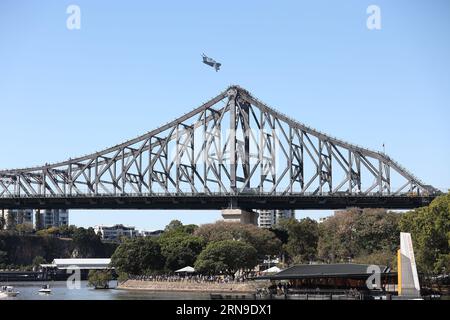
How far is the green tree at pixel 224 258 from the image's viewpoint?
111250mm

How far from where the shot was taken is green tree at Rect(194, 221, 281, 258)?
125250mm

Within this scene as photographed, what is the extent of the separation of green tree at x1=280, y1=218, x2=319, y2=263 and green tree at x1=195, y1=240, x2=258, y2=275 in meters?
12.4

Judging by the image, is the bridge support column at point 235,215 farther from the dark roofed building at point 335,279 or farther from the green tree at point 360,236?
the dark roofed building at point 335,279

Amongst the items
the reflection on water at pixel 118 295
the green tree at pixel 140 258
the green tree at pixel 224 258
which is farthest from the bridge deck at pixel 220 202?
the green tree at pixel 224 258

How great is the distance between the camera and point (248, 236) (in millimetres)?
125188

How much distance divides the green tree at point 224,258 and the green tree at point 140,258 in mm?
8306

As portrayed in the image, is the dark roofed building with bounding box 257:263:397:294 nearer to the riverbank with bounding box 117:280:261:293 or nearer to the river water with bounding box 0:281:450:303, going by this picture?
the river water with bounding box 0:281:450:303

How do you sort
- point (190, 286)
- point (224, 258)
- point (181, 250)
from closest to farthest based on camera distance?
point (190, 286) → point (224, 258) → point (181, 250)

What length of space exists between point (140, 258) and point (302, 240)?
838 inches

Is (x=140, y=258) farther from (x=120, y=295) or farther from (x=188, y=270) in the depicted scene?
(x=120, y=295)

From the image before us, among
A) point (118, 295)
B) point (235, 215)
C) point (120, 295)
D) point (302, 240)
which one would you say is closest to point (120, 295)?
point (120, 295)
